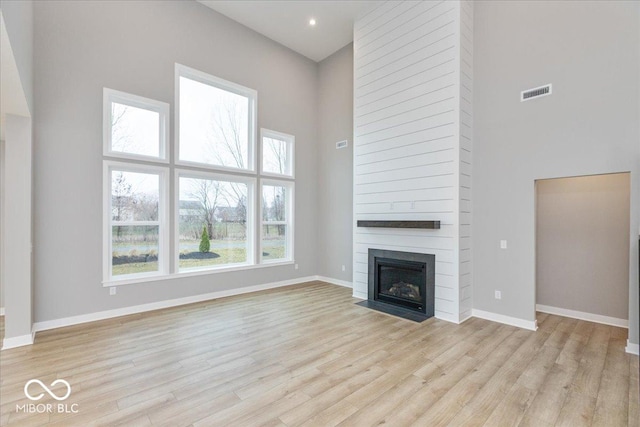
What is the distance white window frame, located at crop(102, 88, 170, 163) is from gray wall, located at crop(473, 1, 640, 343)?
16.2ft

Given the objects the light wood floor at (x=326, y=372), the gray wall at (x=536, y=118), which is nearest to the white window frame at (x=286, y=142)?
the light wood floor at (x=326, y=372)

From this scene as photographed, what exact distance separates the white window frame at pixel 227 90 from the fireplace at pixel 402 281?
305 cm

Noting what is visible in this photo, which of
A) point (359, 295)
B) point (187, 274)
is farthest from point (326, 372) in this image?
point (187, 274)

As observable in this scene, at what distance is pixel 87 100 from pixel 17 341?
123 inches

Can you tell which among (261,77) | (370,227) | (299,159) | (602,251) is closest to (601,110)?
(602,251)

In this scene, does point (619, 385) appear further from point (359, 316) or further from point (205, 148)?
point (205, 148)

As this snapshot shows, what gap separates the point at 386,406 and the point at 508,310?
2824 mm

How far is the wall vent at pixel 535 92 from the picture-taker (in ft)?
12.5

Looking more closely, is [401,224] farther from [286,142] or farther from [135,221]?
[135,221]

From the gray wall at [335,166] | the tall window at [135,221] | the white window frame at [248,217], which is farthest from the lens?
the gray wall at [335,166]

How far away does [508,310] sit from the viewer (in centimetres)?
410

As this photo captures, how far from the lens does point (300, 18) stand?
5578mm

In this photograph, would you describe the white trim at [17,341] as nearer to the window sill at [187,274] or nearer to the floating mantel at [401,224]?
the window sill at [187,274]

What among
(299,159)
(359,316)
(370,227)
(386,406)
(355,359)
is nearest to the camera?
(386,406)
